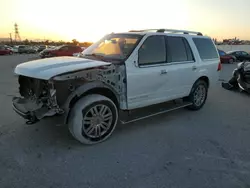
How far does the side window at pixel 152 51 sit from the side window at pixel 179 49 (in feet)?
0.73

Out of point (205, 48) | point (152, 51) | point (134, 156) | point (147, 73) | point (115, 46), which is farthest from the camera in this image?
point (205, 48)

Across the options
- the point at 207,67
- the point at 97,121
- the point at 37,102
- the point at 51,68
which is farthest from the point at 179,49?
the point at 37,102

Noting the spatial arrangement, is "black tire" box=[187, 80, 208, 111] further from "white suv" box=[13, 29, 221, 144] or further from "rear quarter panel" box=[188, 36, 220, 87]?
"rear quarter panel" box=[188, 36, 220, 87]

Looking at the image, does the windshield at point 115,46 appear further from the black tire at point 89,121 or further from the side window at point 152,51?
the black tire at point 89,121

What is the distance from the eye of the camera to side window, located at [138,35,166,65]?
4.33 meters

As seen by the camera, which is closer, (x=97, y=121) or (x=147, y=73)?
(x=97, y=121)

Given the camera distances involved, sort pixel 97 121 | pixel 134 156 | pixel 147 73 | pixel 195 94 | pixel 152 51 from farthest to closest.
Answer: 1. pixel 195 94
2. pixel 152 51
3. pixel 147 73
4. pixel 97 121
5. pixel 134 156

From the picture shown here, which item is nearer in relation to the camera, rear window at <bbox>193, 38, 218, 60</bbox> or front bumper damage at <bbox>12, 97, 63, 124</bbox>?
front bumper damage at <bbox>12, 97, 63, 124</bbox>

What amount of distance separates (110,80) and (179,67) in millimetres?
1873

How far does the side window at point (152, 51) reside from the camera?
14.2 ft

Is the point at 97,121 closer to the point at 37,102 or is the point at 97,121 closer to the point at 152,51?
the point at 37,102

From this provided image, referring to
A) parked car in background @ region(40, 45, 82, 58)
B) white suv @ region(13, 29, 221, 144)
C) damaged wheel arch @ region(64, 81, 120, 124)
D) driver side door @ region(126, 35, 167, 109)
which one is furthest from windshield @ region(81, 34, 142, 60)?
parked car in background @ region(40, 45, 82, 58)

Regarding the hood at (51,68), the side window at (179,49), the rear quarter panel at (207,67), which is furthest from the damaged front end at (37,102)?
the rear quarter panel at (207,67)

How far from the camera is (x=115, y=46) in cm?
464
